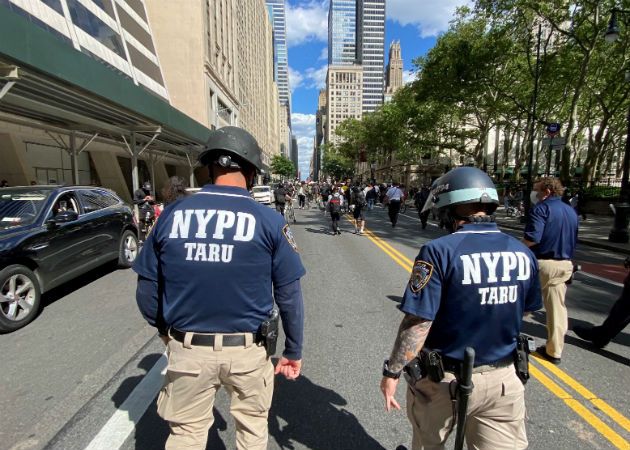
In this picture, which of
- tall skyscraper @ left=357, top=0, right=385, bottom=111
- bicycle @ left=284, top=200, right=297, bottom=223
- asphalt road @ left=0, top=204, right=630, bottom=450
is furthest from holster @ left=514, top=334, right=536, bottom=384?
tall skyscraper @ left=357, top=0, right=385, bottom=111

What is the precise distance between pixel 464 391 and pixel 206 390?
1180 mm

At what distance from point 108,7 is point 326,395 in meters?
31.6

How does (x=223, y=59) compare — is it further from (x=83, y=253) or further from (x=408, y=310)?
(x=408, y=310)

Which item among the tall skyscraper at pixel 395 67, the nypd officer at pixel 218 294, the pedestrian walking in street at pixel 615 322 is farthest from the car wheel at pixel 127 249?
the tall skyscraper at pixel 395 67

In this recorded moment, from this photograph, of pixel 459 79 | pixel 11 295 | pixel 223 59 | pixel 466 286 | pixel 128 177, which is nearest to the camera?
pixel 466 286

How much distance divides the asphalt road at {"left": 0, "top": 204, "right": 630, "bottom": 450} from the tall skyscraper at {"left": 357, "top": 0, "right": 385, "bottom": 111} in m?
194

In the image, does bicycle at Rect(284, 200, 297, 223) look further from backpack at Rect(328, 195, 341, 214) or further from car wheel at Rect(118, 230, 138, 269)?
car wheel at Rect(118, 230, 138, 269)

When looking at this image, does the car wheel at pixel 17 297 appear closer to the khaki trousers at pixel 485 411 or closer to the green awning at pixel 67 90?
the green awning at pixel 67 90

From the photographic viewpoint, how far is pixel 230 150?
1.75 meters

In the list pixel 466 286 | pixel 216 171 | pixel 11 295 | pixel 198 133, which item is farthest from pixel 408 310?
pixel 198 133

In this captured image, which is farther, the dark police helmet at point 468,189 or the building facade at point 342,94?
the building facade at point 342,94

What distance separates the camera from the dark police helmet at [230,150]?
5.78 ft

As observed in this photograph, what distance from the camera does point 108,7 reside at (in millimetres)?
25062

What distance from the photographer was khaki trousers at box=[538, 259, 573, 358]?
3.51 meters
